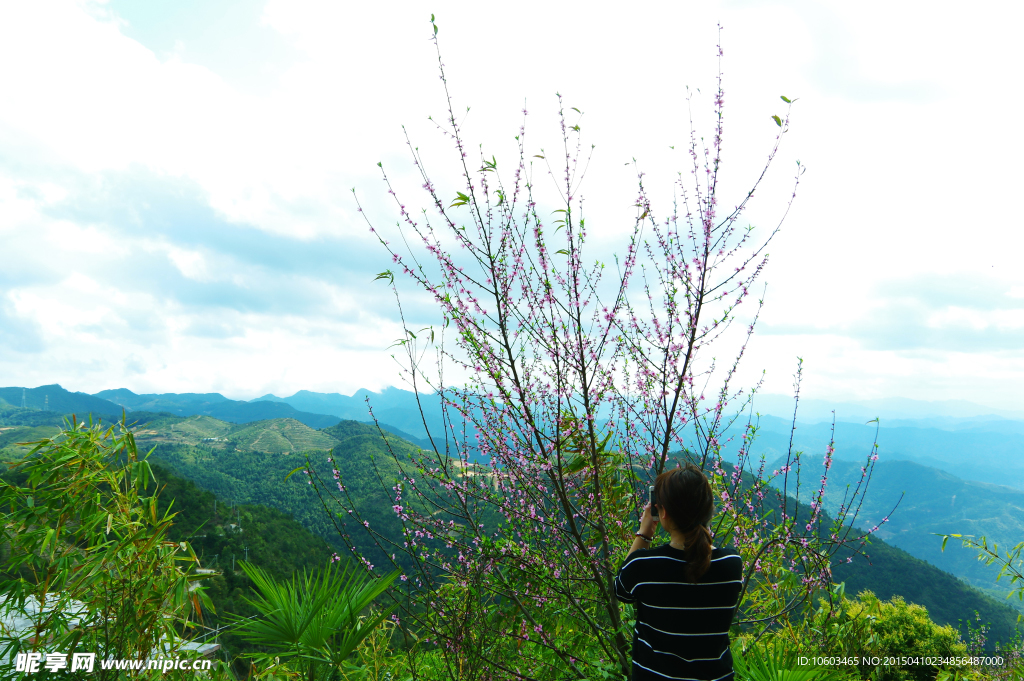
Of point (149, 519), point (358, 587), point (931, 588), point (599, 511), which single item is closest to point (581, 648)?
point (599, 511)

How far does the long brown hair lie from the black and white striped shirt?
5 cm

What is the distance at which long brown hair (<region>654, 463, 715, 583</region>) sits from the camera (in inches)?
68.8

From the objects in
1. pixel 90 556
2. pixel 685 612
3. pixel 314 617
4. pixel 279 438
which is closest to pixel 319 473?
pixel 90 556

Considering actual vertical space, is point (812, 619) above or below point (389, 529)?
above

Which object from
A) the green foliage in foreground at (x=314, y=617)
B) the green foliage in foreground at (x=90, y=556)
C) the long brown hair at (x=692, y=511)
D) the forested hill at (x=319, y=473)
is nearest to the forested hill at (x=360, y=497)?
the forested hill at (x=319, y=473)

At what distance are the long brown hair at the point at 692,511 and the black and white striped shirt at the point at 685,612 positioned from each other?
0.17 feet

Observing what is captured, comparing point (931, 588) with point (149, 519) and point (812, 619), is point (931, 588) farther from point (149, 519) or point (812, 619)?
point (149, 519)

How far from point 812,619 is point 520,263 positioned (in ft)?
12.4

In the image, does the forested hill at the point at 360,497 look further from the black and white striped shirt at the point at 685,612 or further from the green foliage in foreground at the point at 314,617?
the black and white striped shirt at the point at 685,612

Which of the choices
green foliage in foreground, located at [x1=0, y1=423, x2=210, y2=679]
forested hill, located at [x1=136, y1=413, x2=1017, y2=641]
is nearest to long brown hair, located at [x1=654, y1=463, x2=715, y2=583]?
green foliage in foreground, located at [x1=0, y1=423, x2=210, y2=679]

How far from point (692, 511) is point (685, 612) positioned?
0.40 metres

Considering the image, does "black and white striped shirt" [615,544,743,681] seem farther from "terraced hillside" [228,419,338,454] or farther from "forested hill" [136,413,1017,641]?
"terraced hillside" [228,419,338,454]

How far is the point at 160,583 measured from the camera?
9.01 ft

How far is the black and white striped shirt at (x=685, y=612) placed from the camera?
5.89 feet
